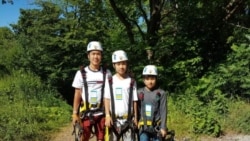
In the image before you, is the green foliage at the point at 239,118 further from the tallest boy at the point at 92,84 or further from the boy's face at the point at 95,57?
the boy's face at the point at 95,57

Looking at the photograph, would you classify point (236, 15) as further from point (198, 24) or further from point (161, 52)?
point (161, 52)

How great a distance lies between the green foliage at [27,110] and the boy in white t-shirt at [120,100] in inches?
173

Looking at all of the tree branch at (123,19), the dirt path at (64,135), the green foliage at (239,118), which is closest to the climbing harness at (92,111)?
the dirt path at (64,135)

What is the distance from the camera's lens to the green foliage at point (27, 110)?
9773 mm

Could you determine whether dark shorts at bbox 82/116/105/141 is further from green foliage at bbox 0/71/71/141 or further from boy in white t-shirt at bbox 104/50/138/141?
green foliage at bbox 0/71/71/141

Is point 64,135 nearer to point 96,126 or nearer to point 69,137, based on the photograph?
point 69,137

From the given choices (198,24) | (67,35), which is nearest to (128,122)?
(198,24)

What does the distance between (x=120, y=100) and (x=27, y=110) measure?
18.3 ft

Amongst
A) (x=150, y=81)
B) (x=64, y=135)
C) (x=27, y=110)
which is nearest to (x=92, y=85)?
(x=150, y=81)

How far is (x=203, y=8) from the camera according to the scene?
15570mm

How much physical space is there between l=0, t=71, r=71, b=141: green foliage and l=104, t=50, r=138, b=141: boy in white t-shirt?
4.40 m

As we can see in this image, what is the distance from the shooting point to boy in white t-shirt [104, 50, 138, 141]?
563cm

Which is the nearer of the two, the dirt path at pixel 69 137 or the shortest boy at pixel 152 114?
the shortest boy at pixel 152 114

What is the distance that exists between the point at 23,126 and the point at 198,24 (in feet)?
26.4
